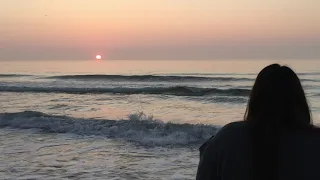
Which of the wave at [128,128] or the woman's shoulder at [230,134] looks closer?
the woman's shoulder at [230,134]

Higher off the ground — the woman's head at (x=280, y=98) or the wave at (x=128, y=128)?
the woman's head at (x=280, y=98)

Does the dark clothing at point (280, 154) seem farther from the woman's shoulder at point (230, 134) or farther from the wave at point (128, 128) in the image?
the wave at point (128, 128)

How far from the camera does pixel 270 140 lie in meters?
1.55

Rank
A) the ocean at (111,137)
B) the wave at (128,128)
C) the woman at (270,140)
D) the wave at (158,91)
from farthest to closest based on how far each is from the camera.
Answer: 1. the wave at (158,91)
2. the wave at (128,128)
3. the ocean at (111,137)
4. the woman at (270,140)

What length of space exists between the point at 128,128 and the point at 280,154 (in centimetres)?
977

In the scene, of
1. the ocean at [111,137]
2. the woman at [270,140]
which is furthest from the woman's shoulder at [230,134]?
the ocean at [111,137]

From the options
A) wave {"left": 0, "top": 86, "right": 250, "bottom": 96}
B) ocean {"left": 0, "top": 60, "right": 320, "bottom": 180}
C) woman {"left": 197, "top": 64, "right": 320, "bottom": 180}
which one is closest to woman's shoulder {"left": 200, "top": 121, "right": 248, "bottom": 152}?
woman {"left": 197, "top": 64, "right": 320, "bottom": 180}

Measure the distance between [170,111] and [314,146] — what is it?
1415cm

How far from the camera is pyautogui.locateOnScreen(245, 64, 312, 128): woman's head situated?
5.30ft

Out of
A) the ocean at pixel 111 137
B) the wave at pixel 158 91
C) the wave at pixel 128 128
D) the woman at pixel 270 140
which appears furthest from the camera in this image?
the wave at pixel 158 91

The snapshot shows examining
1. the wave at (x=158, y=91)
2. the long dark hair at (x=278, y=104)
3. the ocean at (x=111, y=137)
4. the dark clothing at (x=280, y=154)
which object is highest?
the long dark hair at (x=278, y=104)

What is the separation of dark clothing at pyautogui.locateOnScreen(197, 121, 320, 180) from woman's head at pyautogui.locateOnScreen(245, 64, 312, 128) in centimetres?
7

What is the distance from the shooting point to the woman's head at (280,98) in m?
1.62

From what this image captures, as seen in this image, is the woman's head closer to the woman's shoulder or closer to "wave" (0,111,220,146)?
the woman's shoulder
